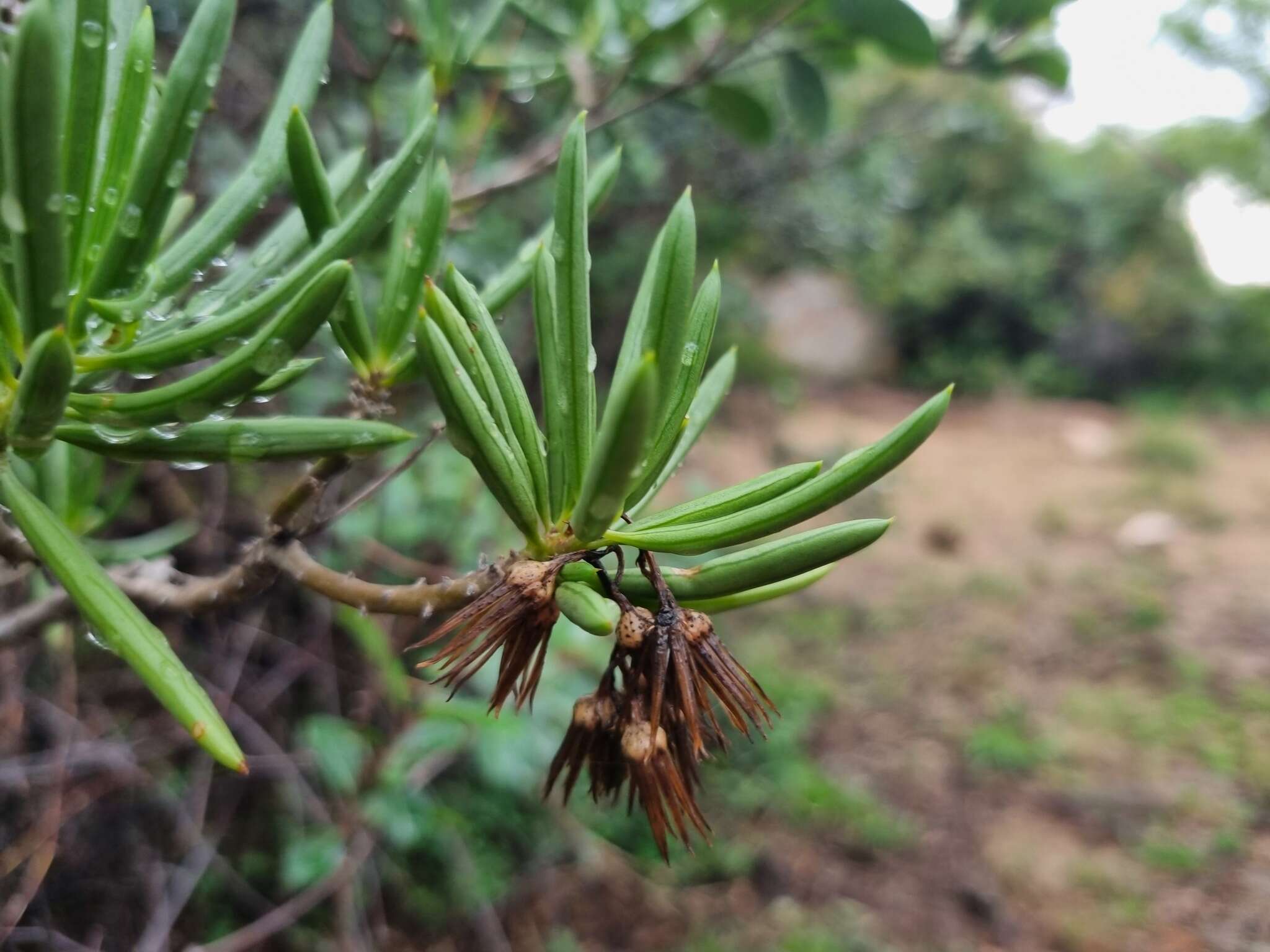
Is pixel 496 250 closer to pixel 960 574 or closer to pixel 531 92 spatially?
pixel 531 92

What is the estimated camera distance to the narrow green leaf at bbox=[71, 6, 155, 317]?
0.45 m

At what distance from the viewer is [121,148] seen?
45cm

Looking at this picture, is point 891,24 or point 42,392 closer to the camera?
point 42,392

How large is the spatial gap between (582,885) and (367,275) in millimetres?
1815

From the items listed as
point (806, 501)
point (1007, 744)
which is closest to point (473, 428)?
point (806, 501)

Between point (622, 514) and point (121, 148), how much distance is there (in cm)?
35

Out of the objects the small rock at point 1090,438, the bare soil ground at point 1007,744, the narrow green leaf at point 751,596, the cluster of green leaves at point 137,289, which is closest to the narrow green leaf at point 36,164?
the cluster of green leaves at point 137,289

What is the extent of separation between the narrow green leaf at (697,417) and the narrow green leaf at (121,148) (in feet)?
1.08

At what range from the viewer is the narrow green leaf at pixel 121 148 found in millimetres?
449

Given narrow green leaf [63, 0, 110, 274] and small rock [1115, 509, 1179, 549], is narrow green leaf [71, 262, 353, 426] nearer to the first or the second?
narrow green leaf [63, 0, 110, 274]

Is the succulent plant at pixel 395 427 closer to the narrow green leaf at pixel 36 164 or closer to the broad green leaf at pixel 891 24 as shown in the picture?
the narrow green leaf at pixel 36 164

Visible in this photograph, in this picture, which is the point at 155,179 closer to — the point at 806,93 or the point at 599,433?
the point at 599,433

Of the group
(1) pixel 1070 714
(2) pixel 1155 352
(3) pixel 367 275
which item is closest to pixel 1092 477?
(2) pixel 1155 352

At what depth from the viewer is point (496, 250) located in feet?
7.34
